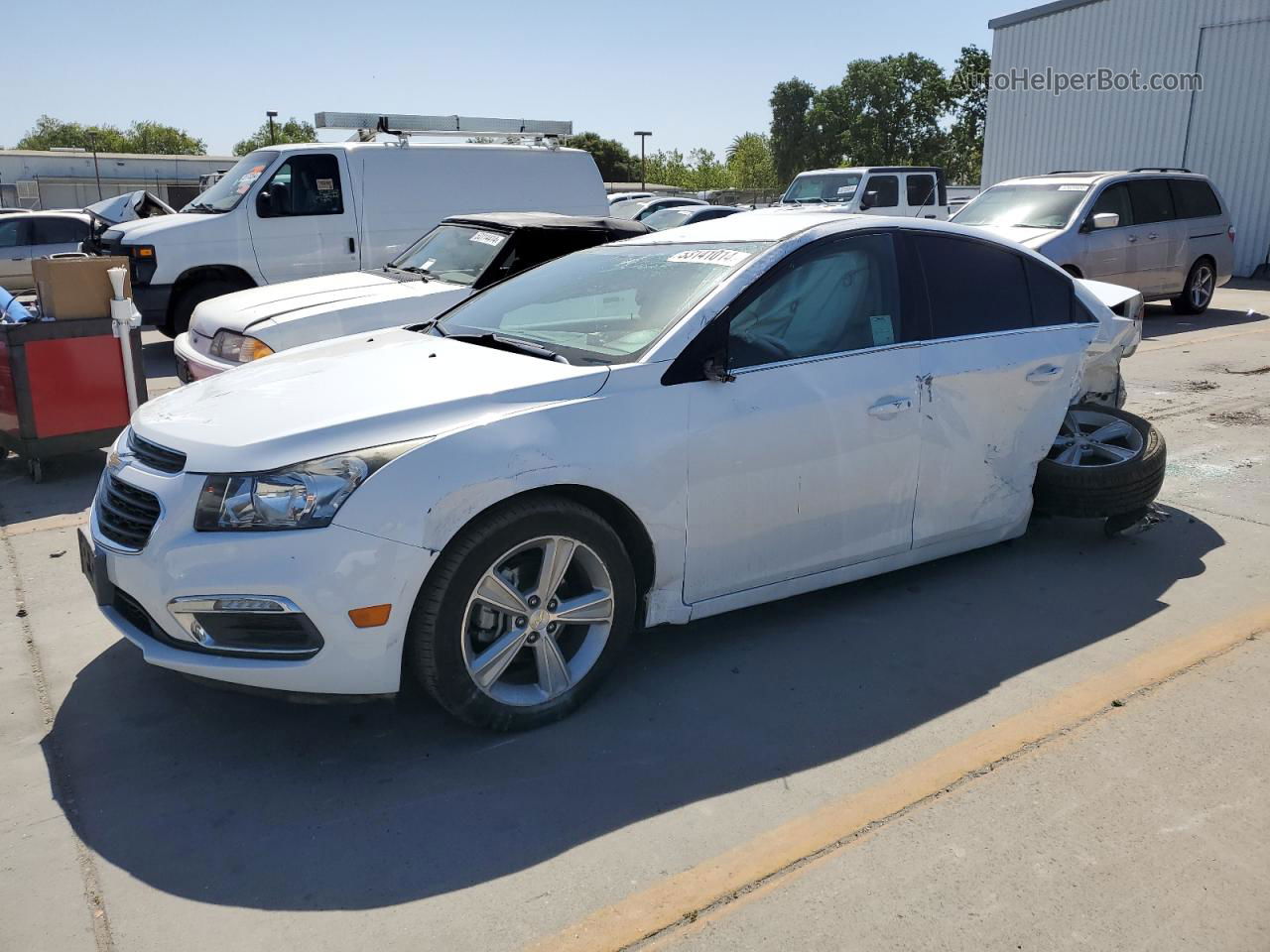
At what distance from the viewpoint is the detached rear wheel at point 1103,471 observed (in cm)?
493

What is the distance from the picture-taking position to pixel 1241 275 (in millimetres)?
21234

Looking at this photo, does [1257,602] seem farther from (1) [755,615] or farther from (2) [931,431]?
(1) [755,615]

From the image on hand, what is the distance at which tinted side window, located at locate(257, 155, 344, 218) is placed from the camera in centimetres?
1067

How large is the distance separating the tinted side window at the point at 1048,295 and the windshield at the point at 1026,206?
8.15 meters

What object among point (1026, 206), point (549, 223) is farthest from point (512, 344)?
point (1026, 206)

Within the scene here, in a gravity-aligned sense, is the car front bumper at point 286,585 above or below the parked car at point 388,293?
below

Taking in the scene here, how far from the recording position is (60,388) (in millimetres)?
6469

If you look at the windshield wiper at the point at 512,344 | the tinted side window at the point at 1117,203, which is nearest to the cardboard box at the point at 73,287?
the windshield wiper at the point at 512,344

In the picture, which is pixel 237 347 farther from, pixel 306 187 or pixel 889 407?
pixel 889 407

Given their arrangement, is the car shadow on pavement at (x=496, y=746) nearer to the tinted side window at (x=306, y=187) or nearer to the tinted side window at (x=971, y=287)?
the tinted side window at (x=971, y=287)

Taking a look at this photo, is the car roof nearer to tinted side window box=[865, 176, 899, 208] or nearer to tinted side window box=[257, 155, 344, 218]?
tinted side window box=[257, 155, 344, 218]

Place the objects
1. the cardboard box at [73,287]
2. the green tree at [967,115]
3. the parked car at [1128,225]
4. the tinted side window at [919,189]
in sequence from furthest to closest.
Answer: the green tree at [967,115] < the tinted side window at [919,189] < the parked car at [1128,225] < the cardboard box at [73,287]

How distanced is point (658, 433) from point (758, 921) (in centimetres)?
→ 160

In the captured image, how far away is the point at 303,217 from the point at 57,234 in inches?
321
